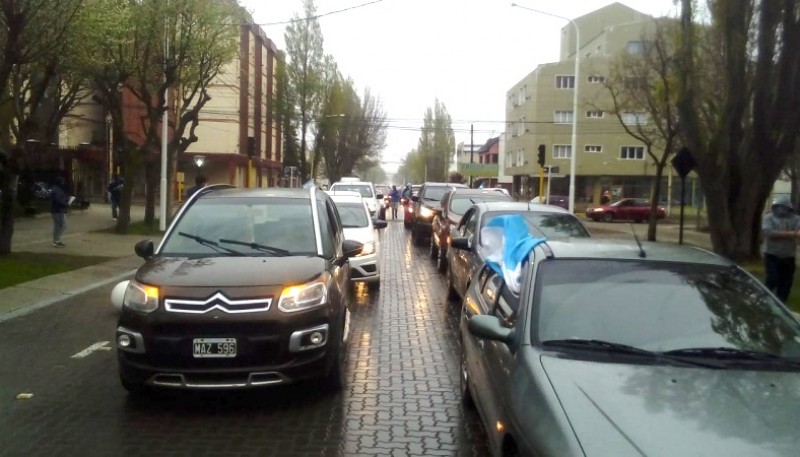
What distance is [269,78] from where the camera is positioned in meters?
64.6

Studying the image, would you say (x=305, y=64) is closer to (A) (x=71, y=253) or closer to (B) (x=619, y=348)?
(A) (x=71, y=253)

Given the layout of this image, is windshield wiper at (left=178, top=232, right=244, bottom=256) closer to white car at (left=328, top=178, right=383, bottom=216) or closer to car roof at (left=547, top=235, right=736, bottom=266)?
car roof at (left=547, top=235, right=736, bottom=266)

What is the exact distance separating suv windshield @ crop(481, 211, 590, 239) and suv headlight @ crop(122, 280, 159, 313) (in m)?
5.36

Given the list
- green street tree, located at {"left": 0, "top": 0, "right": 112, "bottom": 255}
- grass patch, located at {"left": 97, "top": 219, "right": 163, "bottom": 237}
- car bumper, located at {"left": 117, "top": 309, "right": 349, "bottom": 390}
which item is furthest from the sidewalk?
car bumper, located at {"left": 117, "top": 309, "right": 349, "bottom": 390}

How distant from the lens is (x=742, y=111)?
57.3 feet

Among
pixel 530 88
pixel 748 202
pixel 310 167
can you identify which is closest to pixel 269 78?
pixel 310 167

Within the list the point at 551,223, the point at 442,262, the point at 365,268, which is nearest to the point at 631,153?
the point at 442,262

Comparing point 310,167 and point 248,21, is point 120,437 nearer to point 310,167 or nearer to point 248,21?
point 248,21

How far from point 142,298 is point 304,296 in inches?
49.3

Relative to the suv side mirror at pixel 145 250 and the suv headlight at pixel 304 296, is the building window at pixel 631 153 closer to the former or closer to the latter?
the suv side mirror at pixel 145 250

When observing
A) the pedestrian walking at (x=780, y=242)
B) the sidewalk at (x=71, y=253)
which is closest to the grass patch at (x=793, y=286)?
the pedestrian walking at (x=780, y=242)

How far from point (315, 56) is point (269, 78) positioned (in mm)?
9410

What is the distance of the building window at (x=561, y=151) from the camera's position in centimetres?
6112

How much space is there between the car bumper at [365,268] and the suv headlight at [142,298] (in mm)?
6256
